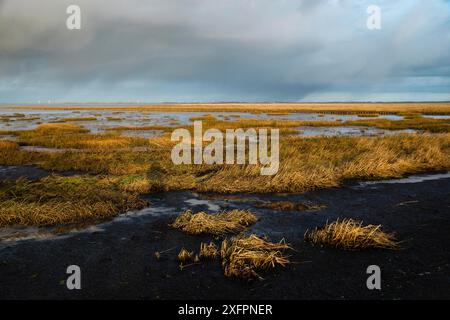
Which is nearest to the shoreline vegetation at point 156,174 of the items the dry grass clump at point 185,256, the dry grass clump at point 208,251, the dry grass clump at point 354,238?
the dry grass clump at point 185,256

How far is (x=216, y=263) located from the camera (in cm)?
900

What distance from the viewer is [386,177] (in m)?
19.0

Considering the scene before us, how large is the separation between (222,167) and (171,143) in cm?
1149

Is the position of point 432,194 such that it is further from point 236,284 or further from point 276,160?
point 236,284

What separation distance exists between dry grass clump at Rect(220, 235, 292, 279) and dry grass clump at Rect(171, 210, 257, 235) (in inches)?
50.5

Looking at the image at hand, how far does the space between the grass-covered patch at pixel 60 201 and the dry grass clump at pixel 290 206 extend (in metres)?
4.86

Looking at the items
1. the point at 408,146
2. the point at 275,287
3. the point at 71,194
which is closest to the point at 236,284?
the point at 275,287

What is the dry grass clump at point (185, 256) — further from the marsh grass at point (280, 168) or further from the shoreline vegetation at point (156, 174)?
the marsh grass at point (280, 168)

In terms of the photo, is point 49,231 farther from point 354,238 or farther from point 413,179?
point 413,179

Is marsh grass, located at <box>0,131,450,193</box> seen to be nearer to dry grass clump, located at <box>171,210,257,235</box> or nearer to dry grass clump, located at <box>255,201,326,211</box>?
dry grass clump, located at <box>255,201,326,211</box>

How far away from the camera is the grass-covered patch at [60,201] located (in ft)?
38.8

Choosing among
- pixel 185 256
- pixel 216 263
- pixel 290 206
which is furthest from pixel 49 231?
pixel 290 206

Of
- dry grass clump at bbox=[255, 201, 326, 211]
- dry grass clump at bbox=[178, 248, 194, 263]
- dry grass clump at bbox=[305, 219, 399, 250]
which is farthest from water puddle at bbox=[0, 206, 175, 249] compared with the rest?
dry grass clump at bbox=[305, 219, 399, 250]

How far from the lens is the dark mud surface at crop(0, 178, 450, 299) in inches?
302
